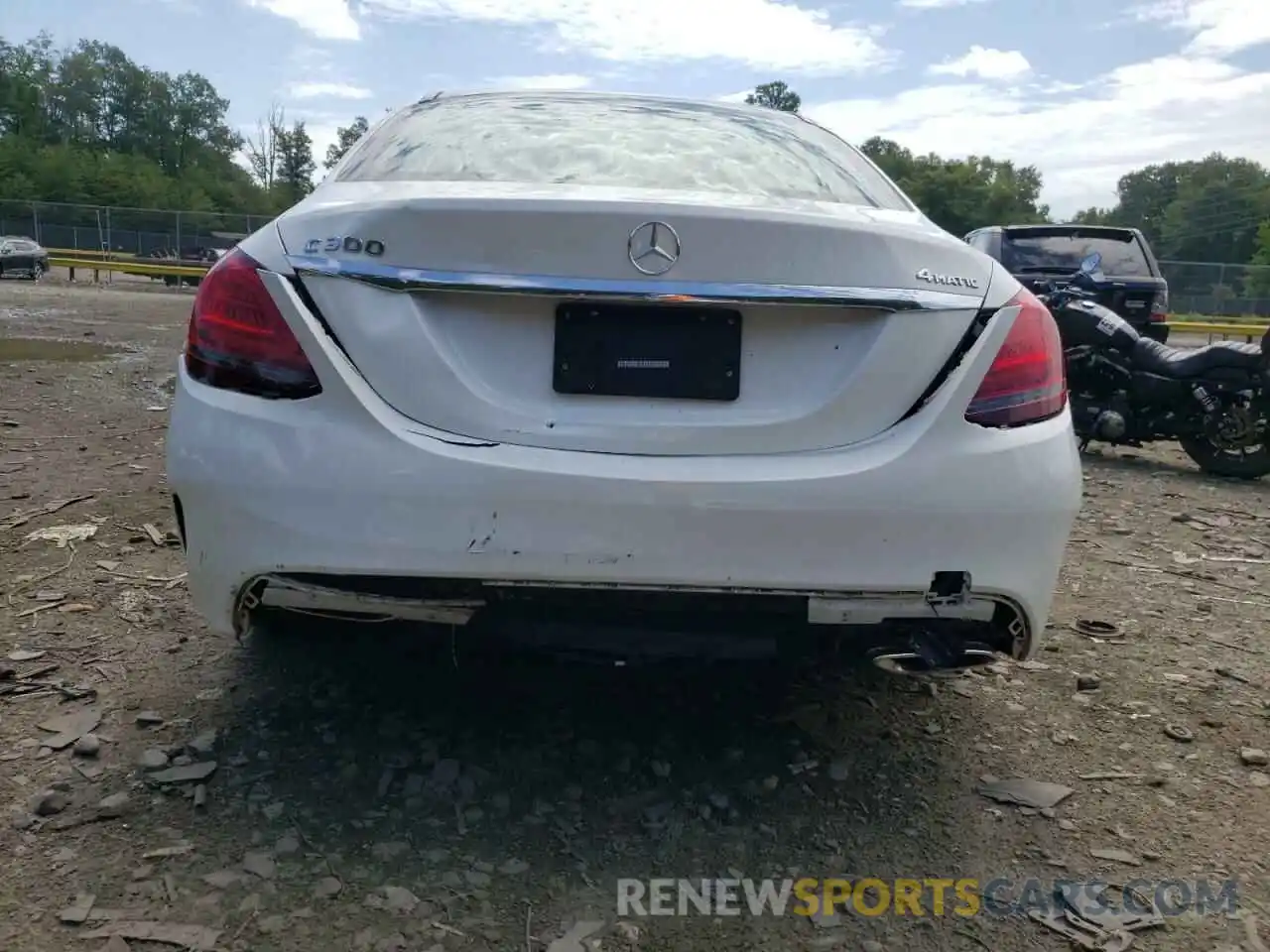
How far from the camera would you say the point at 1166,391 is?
22.3 ft

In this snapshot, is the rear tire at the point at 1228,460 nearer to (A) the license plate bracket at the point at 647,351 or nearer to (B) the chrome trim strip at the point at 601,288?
(B) the chrome trim strip at the point at 601,288

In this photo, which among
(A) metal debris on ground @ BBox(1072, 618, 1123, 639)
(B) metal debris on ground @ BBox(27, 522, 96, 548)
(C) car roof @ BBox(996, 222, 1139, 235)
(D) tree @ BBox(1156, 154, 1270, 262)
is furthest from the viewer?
(D) tree @ BBox(1156, 154, 1270, 262)

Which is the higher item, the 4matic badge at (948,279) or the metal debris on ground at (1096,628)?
the 4matic badge at (948,279)

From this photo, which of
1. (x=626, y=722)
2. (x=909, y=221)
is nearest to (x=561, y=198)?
(x=909, y=221)

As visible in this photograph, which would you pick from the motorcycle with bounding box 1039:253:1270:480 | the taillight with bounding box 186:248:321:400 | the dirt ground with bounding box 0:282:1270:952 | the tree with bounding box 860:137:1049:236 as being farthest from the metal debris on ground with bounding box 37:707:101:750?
the tree with bounding box 860:137:1049:236


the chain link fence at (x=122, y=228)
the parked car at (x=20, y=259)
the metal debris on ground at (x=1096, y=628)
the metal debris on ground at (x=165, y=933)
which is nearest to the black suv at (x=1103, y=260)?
the metal debris on ground at (x=1096, y=628)

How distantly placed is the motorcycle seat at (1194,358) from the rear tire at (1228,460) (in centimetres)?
45

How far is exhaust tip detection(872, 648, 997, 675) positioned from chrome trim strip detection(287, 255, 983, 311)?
2.29 feet

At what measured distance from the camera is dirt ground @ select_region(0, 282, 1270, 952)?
1931 millimetres

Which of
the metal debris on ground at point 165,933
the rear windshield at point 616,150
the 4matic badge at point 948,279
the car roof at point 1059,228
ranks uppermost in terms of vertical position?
the car roof at point 1059,228

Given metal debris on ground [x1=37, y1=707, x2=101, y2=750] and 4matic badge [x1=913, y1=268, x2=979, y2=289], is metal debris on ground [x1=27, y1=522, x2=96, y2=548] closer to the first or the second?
metal debris on ground [x1=37, y1=707, x2=101, y2=750]

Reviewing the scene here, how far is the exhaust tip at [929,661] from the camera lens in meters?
2.21

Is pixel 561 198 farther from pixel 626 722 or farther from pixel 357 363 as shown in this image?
pixel 626 722

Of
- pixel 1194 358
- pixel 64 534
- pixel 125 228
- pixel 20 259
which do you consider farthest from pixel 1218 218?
pixel 64 534
